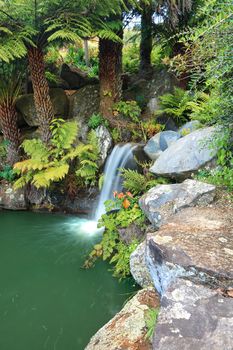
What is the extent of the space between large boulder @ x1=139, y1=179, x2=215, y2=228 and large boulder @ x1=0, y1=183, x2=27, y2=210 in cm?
365

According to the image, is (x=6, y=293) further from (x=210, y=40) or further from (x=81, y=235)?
(x=210, y=40)

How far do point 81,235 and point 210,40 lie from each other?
13.4 ft

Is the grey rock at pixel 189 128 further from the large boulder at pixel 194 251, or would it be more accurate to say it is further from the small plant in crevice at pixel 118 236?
the large boulder at pixel 194 251

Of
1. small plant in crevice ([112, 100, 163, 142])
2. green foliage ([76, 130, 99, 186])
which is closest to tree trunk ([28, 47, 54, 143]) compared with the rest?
green foliage ([76, 130, 99, 186])

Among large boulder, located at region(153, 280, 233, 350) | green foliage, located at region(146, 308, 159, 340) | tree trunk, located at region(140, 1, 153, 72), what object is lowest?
green foliage, located at region(146, 308, 159, 340)

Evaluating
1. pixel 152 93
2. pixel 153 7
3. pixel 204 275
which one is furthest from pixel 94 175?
pixel 204 275

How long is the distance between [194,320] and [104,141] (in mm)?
5121

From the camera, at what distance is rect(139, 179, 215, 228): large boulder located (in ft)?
12.7

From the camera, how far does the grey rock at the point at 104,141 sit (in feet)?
22.5

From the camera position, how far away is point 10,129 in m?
7.34

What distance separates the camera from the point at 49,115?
279 inches

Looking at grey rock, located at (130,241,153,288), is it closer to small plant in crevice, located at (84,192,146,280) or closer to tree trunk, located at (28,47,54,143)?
small plant in crevice, located at (84,192,146,280)

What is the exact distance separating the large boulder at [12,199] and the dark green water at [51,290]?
0.82 metres

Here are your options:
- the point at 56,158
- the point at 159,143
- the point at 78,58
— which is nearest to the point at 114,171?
the point at 159,143
